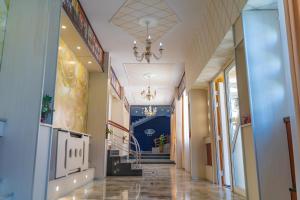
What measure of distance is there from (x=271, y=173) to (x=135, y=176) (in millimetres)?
5118

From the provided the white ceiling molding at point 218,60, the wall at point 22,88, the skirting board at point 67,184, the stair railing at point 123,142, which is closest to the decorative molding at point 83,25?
the wall at point 22,88

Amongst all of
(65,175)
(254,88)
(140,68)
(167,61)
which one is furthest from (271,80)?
(140,68)

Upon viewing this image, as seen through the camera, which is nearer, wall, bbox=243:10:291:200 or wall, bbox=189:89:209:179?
wall, bbox=243:10:291:200

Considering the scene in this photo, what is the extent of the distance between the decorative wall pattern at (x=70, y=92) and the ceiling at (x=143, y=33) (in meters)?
0.99

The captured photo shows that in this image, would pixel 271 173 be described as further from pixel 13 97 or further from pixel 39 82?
Result: pixel 13 97

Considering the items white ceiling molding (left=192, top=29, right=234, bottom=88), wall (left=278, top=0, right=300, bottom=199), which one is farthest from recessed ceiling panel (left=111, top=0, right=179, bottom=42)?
wall (left=278, top=0, right=300, bottom=199)

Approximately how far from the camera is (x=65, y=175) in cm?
444

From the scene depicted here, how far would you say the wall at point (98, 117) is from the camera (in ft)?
22.0

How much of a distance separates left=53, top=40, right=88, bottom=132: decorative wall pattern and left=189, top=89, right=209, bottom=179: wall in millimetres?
3180

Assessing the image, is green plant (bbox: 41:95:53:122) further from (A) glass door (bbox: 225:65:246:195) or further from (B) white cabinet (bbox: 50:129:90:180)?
(A) glass door (bbox: 225:65:246:195)

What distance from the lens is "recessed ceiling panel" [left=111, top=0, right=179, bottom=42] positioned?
4.84m

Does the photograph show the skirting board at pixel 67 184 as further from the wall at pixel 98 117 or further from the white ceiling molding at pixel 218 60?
the white ceiling molding at pixel 218 60

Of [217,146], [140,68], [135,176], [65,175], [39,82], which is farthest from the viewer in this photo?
[140,68]

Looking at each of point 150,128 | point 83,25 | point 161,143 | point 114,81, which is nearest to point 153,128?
point 150,128
